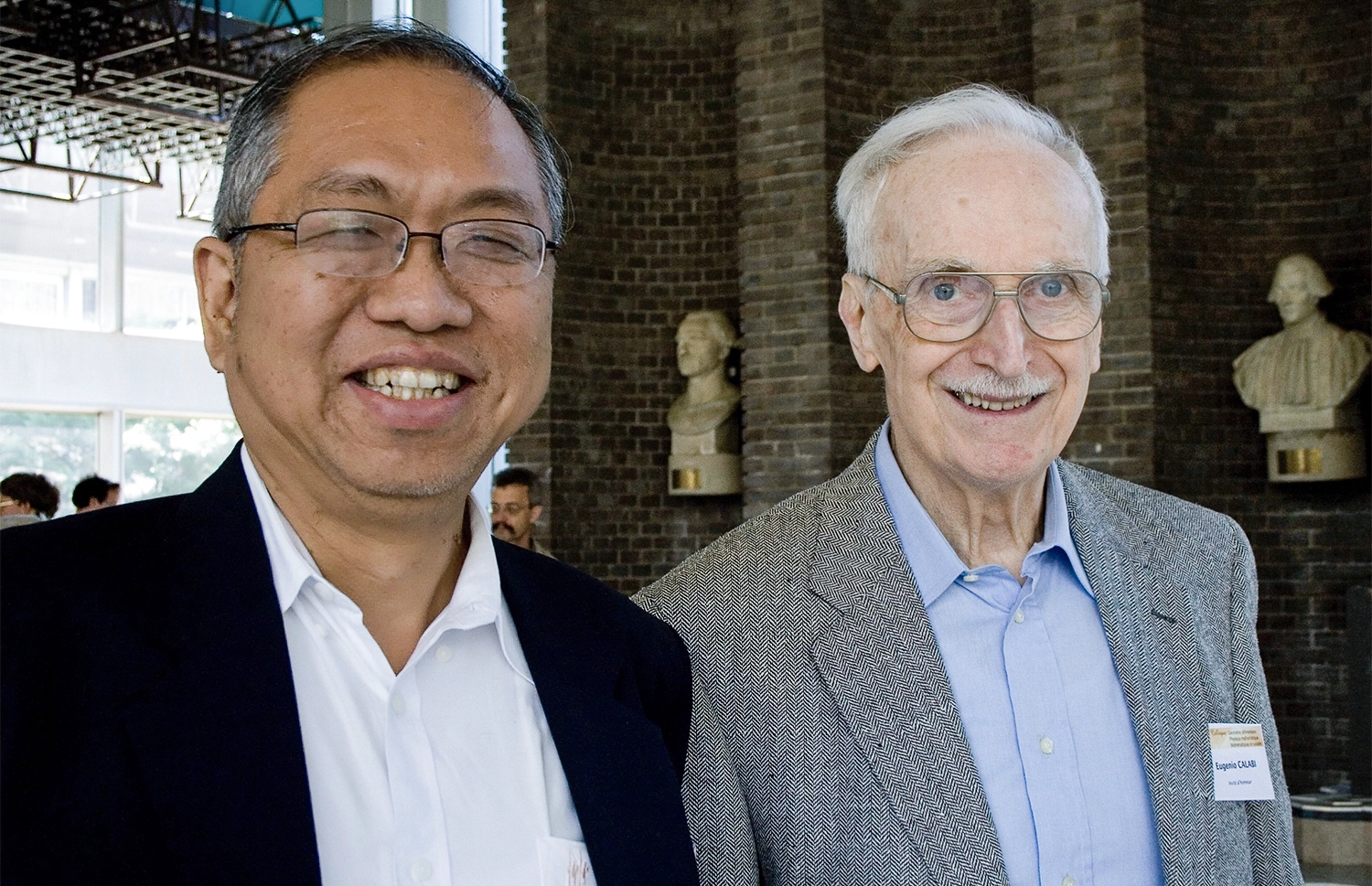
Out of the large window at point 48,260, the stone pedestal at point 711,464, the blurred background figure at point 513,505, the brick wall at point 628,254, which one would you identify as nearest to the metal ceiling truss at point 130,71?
the large window at point 48,260

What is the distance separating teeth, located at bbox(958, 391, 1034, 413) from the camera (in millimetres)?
1800

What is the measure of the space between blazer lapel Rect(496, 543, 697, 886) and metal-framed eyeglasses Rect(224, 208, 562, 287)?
38cm

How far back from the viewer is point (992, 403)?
1.80 meters

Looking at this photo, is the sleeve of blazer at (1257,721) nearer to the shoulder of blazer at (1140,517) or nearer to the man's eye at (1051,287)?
the shoulder of blazer at (1140,517)

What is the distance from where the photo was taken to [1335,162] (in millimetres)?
7828

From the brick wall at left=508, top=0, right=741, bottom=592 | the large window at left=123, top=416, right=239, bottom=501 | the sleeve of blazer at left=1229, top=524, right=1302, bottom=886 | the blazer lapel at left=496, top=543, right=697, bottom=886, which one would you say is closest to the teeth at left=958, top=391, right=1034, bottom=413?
the sleeve of blazer at left=1229, top=524, right=1302, bottom=886

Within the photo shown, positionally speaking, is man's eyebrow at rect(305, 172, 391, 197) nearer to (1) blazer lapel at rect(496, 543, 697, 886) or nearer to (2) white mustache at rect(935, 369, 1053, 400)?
(1) blazer lapel at rect(496, 543, 697, 886)

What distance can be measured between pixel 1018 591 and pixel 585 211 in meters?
7.11

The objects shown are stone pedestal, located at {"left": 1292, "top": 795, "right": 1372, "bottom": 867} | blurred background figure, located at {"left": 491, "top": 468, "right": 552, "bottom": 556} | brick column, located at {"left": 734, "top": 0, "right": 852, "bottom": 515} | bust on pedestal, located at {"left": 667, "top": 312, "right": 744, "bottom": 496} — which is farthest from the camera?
bust on pedestal, located at {"left": 667, "top": 312, "right": 744, "bottom": 496}

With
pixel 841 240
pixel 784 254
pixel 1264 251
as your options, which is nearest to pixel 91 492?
pixel 784 254

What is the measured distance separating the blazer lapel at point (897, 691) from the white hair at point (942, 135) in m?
0.38

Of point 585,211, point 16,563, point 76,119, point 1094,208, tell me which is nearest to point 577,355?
point 585,211

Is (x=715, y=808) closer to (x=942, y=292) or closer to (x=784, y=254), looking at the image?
(x=942, y=292)

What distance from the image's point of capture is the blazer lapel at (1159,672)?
5.69ft
